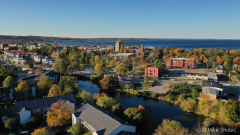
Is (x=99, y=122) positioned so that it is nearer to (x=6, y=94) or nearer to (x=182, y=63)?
(x=6, y=94)

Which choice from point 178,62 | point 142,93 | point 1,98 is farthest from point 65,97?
point 178,62

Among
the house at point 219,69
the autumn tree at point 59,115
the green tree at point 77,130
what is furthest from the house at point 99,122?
the house at point 219,69

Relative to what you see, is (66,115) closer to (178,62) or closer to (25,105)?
(25,105)

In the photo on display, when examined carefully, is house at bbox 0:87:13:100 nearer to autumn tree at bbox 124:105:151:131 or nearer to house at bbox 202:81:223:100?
autumn tree at bbox 124:105:151:131

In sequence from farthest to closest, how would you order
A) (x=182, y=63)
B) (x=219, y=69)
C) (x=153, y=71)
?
(x=182, y=63) < (x=219, y=69) < (x=153, y=71)

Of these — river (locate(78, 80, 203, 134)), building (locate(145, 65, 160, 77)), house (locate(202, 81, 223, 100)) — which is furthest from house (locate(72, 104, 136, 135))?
building (locate(145, 65, 160, 77))

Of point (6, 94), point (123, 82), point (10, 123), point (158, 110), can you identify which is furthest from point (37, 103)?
point (123, 82)

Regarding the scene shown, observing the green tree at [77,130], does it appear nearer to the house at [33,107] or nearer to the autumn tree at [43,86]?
the house at [33,107]
